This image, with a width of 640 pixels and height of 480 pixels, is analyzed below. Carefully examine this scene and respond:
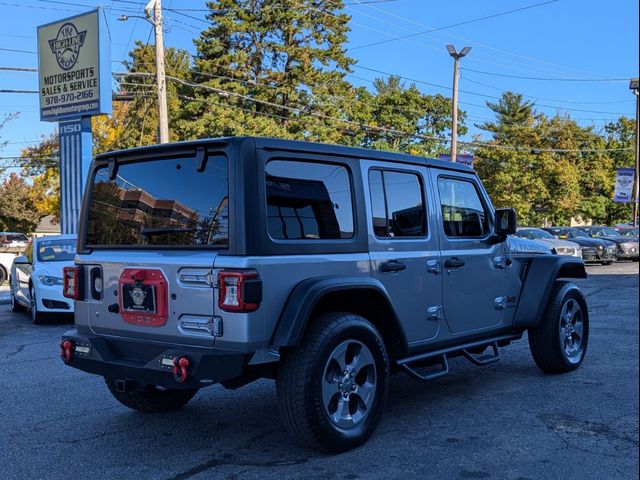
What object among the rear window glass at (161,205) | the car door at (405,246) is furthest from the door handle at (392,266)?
the rear window glass at (161,205)

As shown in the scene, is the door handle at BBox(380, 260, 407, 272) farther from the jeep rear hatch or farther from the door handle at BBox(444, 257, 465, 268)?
the jeep rear hatch

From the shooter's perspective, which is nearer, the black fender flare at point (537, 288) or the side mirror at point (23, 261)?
the black fender flare at point (537, 288)

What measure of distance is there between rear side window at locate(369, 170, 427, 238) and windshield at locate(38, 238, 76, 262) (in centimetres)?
835

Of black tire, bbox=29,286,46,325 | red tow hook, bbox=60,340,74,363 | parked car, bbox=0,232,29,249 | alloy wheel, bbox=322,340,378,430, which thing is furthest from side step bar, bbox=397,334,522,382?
parked car, bbox=0,232,29,249

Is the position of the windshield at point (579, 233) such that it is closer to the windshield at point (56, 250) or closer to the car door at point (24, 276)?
the windshield at point (56, 250)

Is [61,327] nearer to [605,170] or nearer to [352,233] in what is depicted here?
[352,233]

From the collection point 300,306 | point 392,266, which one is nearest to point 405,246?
point 392,266

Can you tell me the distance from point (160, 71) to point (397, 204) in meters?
17.4

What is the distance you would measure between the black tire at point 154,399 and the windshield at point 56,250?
716cm

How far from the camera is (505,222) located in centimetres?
600

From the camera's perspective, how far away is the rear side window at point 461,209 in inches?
220

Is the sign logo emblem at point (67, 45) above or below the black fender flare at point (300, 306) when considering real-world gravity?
above

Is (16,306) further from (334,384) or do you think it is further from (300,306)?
(300,306)

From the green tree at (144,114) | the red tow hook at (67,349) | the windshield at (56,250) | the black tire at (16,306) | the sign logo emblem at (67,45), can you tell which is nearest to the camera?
the red tow hook at (67,349)
